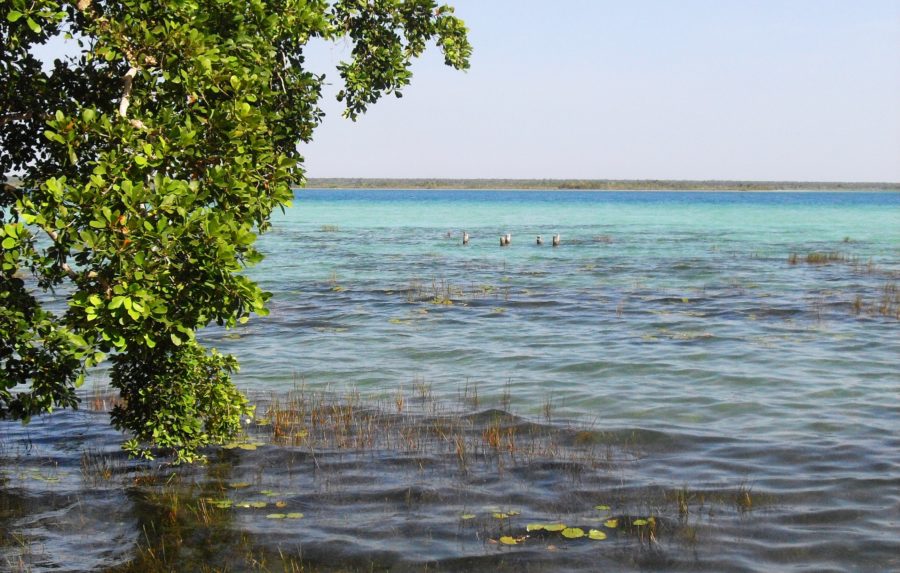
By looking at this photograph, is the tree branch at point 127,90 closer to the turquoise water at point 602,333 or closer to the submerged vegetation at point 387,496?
the submerged vegetation at point 387,496

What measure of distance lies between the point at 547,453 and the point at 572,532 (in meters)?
3.00

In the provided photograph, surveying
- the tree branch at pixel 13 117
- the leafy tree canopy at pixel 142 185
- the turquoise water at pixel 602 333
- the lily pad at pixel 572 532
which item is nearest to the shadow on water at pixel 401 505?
the lily pad at pixel 572 532

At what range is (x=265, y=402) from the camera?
16.1 metres

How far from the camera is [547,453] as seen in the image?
12992 mm

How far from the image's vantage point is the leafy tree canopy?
8789 millimetres

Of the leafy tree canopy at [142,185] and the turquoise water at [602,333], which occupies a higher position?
the leafy tree canopy at [142,185]

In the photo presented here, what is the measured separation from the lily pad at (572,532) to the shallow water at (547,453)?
0.11 meters

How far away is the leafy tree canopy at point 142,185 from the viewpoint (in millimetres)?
8789

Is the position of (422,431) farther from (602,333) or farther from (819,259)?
(819,259)

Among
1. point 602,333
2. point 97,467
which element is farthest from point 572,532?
point 602,333

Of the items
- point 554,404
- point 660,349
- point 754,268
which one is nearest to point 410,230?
point 754,268

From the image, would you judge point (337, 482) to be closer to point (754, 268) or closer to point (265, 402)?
point (265, 402)

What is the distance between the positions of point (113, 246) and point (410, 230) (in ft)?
214

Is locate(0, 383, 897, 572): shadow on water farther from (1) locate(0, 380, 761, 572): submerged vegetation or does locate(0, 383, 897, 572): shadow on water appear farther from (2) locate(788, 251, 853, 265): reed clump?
(2) locate(788, 251, 853, 265): reed clump
